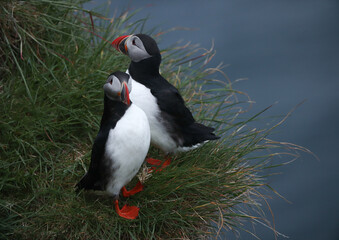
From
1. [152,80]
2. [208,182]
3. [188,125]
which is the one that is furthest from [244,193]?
[152,80]

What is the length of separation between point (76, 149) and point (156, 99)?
82 centimetres

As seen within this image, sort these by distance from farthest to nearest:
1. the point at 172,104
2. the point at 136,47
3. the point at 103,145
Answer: the point at 172,104, the point at 136,47, the point at 103,145

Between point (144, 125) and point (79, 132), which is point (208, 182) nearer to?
point (144, 125)

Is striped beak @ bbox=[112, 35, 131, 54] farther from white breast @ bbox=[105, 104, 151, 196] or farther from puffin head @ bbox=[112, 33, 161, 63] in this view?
white breast @ bbox=[105, 104, 151, 196]

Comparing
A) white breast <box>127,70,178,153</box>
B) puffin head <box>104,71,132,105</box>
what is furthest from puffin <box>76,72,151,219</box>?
white breast <box>127,70,178,153</box>

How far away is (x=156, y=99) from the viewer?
125 inches

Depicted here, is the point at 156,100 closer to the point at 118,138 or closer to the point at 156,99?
the point at 156,99

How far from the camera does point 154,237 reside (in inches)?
122

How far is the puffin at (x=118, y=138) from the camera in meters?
2.76

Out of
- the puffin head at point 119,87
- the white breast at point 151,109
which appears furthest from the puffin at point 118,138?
the white breast at point 151,109

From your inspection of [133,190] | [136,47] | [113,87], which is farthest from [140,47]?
[133,190]

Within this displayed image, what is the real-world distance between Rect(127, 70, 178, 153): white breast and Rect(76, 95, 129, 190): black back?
0.34 metres

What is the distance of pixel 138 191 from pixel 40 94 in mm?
1214

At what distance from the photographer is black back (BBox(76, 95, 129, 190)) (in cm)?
282
